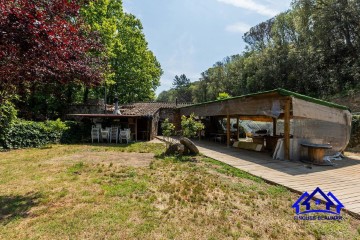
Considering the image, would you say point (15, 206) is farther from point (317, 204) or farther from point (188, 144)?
point (188, 144)

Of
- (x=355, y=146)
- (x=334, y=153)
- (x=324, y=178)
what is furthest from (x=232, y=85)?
(x=324, y=178)

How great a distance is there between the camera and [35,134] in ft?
38.3

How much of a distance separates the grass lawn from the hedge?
509 cm

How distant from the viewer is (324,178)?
5609 millimetres

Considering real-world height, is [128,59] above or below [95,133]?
above

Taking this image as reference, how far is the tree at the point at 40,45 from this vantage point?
3010mm

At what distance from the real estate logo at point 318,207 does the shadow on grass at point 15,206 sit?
422 cm

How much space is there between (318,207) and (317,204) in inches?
5.7

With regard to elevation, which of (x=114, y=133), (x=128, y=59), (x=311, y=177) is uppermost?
(x=128, y=59)

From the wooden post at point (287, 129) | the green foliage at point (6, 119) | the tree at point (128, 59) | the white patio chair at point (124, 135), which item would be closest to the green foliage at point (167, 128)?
the wooden post at point (287, 129)

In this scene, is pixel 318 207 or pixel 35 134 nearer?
pixel 318 207

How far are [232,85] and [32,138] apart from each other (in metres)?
28.3

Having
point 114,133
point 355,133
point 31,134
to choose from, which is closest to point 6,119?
point 31,134

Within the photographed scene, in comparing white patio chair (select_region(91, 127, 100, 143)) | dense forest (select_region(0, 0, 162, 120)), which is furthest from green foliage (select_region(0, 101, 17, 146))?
dense forest (select_region(0, 0, 162, 120))
